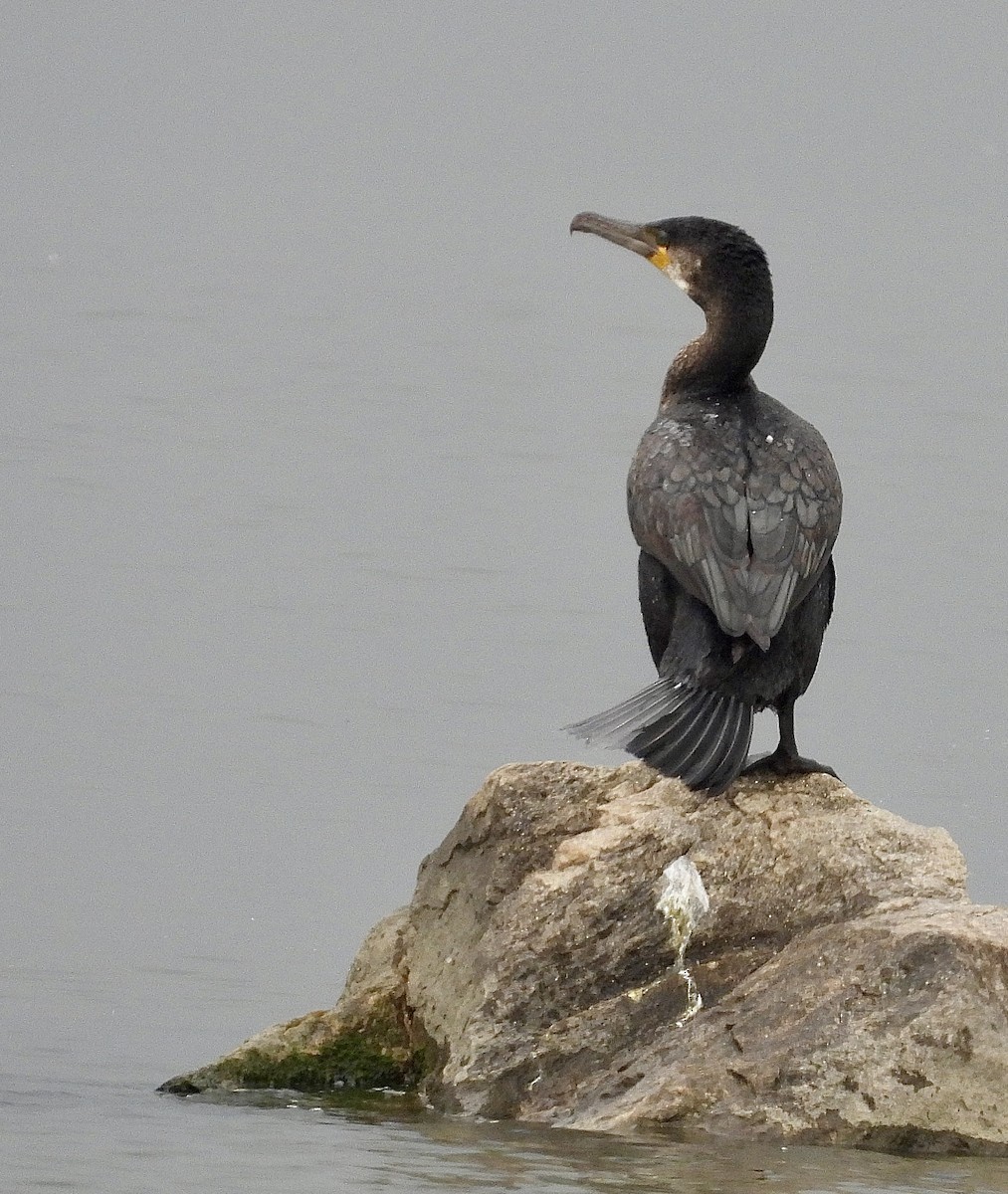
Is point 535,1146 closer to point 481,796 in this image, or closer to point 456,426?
point 481,796

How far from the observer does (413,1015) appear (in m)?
6.00

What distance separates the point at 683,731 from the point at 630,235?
1879 mm

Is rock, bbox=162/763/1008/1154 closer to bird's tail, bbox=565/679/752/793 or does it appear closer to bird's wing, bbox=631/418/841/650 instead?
bird's tail, bbox=565/679/752/793

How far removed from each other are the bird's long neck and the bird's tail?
1.01 metres

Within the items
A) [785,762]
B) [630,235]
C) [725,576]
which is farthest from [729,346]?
[785,762]

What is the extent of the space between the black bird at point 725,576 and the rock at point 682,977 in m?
0.14

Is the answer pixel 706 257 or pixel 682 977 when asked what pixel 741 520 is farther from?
pixel 682 977

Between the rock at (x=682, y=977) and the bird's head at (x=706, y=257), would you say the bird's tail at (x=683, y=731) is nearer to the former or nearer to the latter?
the rock at (x=682, y=977)

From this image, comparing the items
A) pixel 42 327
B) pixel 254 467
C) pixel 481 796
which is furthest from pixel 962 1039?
pixel 42 327

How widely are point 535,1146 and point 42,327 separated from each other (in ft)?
58.7

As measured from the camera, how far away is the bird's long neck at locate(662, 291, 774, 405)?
677cm

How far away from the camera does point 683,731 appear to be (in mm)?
6031

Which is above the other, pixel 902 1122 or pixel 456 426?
pixel 456 426

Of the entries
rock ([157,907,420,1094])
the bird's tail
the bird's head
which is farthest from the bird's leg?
the bird's head
